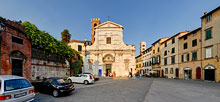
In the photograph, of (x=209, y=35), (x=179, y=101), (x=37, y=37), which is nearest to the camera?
(x=179, y=101)

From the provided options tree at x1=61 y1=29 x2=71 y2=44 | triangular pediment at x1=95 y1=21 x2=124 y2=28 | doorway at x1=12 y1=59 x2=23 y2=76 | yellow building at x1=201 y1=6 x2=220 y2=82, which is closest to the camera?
doorway at x1=12 y1=59 x2=23 y2=76

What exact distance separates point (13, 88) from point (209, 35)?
27.2 meters

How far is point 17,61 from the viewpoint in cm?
998

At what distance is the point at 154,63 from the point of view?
39.0 m

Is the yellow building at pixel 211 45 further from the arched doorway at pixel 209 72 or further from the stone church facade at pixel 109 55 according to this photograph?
the stone church facade at pixel 109 55

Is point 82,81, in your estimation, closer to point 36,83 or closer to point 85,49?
point 36,83

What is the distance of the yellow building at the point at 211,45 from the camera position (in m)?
18.3

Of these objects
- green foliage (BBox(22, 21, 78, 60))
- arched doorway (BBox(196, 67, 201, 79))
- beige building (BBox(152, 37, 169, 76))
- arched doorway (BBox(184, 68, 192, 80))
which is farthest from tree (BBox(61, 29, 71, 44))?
arched doorway (BBox(196, 67, 201, 79))

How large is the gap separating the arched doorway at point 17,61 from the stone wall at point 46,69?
56.4 inches

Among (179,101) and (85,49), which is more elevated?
(85,49)

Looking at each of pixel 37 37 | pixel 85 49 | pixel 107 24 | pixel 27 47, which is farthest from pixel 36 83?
pixel 107 24

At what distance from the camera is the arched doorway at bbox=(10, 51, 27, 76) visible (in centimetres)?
942

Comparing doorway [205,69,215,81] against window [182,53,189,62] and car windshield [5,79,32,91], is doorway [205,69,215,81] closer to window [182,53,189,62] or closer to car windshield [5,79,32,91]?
window [182,53,189,62]

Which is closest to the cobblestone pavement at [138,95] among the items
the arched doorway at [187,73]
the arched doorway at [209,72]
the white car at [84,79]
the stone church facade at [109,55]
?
the white car at [84,79]
